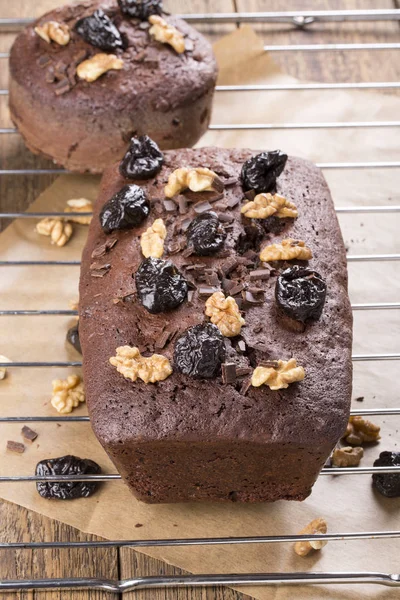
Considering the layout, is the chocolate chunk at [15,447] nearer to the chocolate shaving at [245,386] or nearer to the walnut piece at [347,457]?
the chocolate shaving at [245,386]

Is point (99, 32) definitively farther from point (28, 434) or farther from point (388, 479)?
point (388, 479)

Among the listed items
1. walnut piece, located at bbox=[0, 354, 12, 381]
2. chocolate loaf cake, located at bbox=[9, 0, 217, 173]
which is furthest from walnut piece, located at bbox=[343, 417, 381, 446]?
chocolate loaf cake, located at bbox=[9, 0, 217, 173]

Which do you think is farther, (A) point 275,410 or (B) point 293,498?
(B) point 293,498

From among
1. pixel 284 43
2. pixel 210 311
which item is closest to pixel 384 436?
pixel 210 311

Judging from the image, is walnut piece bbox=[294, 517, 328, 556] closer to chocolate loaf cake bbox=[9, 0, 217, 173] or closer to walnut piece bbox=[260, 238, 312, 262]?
walnut piece bbox=[260, 238, 312, 262]

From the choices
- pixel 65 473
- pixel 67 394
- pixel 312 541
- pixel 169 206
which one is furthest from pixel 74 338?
pixel 312 541

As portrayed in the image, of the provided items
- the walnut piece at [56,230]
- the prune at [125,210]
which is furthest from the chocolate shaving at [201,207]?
the walnut piece at [56,230]

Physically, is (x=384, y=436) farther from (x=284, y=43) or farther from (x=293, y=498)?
(x=284, y=43)

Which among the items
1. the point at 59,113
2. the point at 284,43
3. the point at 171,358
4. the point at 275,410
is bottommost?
the point at 275,410
